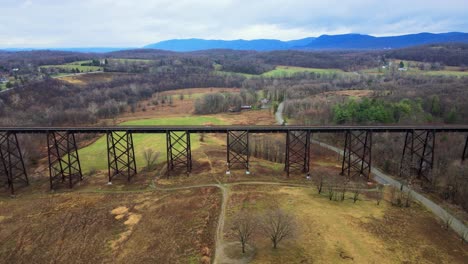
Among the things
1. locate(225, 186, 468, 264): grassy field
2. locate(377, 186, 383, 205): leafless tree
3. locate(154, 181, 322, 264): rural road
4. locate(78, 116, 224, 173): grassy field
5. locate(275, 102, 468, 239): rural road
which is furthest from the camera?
locate(78, 116, 224, 173): grassy field

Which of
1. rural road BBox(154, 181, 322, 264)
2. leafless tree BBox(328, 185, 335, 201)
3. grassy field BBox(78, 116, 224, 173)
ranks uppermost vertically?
leafless tree BBox(328, 185, 335, 201)

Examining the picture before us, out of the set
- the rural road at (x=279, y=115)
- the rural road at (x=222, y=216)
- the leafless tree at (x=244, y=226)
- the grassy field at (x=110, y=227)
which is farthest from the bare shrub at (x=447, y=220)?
the rural road at (x=279, y=115)

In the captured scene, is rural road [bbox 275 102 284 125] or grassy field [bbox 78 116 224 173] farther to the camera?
rural road [bbox 275 102 284 125]

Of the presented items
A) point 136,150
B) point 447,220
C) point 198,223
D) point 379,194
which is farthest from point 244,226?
point 136,150

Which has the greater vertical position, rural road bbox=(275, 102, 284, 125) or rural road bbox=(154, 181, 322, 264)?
rural road bbox=(154, 181, 322, 264)

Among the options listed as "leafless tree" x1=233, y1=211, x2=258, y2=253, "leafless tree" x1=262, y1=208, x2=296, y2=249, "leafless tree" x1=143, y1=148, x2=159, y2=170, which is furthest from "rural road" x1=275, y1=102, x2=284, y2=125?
"leafless tree" x1=233, y1=211, x2=258, y2=253

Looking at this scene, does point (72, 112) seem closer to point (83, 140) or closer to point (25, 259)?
point (83, 140)

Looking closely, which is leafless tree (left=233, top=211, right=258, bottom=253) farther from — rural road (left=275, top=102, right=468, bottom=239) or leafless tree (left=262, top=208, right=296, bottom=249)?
rural road (left=275, top=102, right=468, bottom=239)
